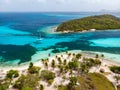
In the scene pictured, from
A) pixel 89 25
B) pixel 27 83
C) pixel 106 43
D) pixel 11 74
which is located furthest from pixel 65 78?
pixel 89 25

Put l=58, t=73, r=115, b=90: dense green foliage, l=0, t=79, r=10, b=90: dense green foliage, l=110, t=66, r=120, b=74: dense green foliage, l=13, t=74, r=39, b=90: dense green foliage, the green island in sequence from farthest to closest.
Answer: l=110, t=66, r=120, b=74: dense green foliage, l=58, t=73, r=115, b=90: dense green foliage, the green island, l=13, t=74, r=39, b=90: dense green foliage, l=0, t=79, r=10, b=90: dense green foliage

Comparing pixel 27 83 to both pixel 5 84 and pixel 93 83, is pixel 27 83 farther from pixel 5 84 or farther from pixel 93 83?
pixel 93 83

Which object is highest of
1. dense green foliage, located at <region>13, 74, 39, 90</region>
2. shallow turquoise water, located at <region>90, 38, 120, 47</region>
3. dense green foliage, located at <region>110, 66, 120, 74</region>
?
dense green foliage, located at <region>13, 74, 39, 90</region>

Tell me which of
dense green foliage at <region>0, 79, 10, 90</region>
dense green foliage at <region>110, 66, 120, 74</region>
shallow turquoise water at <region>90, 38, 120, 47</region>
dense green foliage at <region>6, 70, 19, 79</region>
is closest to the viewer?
dense green foliage at <region>0, 79, 10, 90</region>

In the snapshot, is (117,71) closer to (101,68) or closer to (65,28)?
(101,68)

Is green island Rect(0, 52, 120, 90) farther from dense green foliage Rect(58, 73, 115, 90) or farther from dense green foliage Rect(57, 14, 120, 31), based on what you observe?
dense green foliage Rect(57, 14, 120, 31)

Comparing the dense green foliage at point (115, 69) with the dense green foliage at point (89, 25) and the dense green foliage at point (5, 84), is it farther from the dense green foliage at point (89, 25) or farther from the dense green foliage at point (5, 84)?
the dense green foliage at point (89, 25)

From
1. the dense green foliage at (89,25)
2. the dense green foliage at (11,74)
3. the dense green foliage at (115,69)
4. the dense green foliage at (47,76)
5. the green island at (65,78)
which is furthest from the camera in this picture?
the dense green foliage at (89,25)

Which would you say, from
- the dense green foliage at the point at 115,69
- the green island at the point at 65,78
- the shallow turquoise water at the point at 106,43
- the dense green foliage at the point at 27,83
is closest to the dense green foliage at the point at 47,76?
the green island at the point at 65,78

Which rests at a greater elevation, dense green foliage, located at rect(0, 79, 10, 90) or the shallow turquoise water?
dense green foliage, located at rect(0, 79, 10, 90)

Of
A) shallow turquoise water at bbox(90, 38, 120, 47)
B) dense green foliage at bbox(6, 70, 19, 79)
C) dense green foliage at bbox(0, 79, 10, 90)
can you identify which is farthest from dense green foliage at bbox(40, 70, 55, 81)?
shallow turquoise water at bbox(90, 38, 120, 47)

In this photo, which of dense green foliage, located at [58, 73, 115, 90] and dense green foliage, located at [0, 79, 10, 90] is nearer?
dense green foliage, located at [0, 79, 10, 90]
